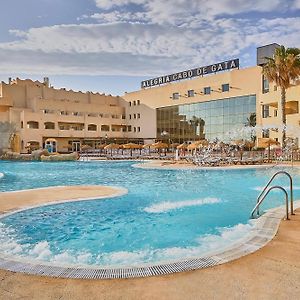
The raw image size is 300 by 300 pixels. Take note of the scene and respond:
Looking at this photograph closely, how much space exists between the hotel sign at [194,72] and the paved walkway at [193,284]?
43.1m

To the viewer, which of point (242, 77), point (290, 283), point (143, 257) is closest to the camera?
point (290, 283)

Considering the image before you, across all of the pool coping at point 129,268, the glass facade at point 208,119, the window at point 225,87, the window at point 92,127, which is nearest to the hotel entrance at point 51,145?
the window at point 92,127

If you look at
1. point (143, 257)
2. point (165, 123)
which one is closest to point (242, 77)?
point (165, 123)

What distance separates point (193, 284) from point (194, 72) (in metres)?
48.3

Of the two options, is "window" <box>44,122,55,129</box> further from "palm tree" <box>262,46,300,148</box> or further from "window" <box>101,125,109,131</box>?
"palm tree" <box>262,46,300,148</box>

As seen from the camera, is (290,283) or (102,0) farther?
Result: (102,0)

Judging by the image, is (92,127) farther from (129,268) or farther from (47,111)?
(129,268)

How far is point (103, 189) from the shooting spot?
531 inches

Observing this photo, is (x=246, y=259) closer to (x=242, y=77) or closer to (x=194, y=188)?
(x=194, y=188)

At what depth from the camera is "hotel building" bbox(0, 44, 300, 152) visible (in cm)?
4112

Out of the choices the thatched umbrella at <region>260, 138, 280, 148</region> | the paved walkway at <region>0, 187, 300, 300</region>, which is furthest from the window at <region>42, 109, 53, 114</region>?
the paved walkway at <region>0, 187, 300, 300</region>

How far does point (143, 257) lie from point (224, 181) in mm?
11628

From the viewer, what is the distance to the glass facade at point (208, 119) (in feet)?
140

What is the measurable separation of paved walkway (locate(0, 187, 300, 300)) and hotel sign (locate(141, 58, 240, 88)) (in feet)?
141
